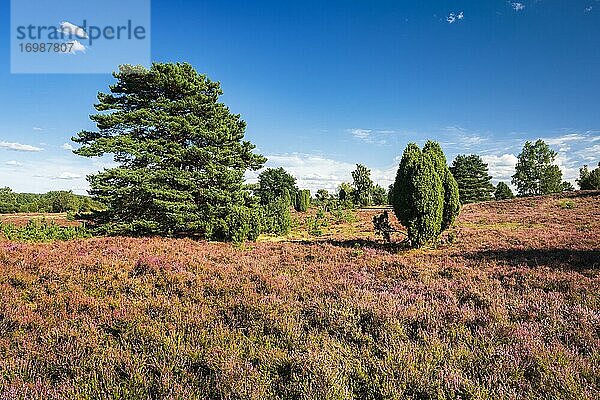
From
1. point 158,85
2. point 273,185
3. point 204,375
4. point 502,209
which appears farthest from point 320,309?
point 273,185

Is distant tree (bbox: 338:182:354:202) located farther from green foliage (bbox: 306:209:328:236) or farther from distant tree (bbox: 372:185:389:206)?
green foliage (bbox: 306:209:328:236)

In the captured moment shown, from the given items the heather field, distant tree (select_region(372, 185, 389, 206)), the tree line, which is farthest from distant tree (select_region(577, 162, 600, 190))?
the heather field

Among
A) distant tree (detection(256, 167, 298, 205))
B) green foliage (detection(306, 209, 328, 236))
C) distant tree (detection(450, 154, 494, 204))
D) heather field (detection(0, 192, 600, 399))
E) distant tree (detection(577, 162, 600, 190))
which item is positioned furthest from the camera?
distant tree (detection(256, 167, 298, 205))

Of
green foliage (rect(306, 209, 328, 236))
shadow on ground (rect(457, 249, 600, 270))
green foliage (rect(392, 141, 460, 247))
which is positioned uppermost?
green foliage (rect(392, 141, 460, 247))

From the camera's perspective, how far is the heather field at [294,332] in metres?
2.79

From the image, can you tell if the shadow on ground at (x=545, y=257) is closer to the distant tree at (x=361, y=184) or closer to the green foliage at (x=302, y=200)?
the green foliage at (x=302, y=200)

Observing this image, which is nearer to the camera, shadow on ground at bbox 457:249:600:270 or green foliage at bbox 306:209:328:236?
shadow on ground at bbox 457:249:600:270

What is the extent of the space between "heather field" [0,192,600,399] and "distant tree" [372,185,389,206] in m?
64.6

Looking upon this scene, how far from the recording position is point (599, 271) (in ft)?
23.5

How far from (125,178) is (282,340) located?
1480 cm

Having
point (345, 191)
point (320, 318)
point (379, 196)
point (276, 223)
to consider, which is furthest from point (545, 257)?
point (379, 196)

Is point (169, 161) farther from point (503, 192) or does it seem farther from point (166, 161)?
point (503, 192)

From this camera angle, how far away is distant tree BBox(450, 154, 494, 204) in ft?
180

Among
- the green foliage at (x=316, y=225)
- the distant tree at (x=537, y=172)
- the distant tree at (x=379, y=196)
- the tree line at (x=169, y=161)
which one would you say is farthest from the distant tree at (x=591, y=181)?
the tree line at (x=169, y=161)
